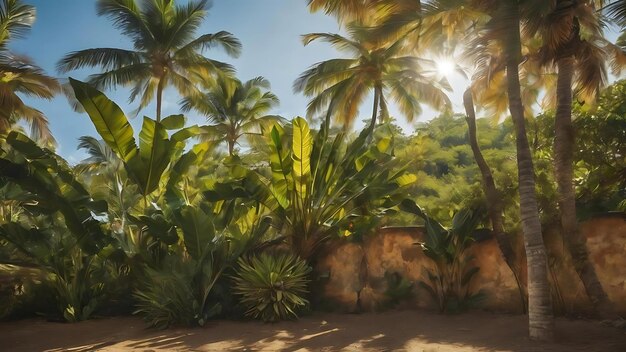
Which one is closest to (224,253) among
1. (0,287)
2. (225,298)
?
(225,298)

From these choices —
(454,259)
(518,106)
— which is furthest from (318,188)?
(518,106)

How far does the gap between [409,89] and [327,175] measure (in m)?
6.32

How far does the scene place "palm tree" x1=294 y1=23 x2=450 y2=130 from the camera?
15102mm

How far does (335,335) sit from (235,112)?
1416cm

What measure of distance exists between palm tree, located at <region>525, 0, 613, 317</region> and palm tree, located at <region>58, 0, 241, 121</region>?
11962mm

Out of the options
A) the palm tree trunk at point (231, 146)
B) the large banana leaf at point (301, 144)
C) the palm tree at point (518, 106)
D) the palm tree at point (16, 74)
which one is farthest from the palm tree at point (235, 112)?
the palm tree at point (518, 106)

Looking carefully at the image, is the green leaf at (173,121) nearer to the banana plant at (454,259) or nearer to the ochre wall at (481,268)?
the ochre wall at (481,268)

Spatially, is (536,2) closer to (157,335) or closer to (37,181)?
(157,335)

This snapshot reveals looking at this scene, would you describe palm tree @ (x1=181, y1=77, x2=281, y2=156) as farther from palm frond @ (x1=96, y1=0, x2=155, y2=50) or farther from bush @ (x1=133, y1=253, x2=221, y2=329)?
bush @ (x1=133, y1=253, x2=221, y2=329)

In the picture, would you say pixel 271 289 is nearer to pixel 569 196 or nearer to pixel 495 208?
pixel 495 208

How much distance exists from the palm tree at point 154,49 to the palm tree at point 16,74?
1310 mm

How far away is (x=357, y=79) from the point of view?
15438 mm

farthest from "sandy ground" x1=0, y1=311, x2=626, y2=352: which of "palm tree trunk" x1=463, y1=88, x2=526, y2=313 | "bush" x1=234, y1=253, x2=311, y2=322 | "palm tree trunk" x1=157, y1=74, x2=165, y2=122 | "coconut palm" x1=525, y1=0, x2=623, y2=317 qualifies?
"palm tree trunk" x1=157, y1=74, x2=165, y2=122

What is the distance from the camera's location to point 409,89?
16.4 m
